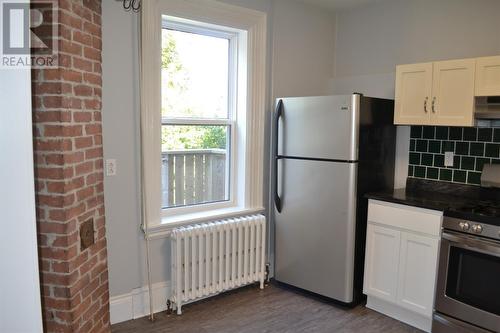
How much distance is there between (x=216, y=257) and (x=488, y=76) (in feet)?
7.57

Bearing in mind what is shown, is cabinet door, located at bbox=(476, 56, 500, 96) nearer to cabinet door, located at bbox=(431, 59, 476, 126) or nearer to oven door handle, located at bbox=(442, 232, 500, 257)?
cabinet door, located at bbox=(431, 59, 476, 126)

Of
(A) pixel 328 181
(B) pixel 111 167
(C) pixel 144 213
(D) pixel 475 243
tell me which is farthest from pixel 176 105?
(D) pixel 475 243

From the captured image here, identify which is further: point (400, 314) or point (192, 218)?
point (192, 218)

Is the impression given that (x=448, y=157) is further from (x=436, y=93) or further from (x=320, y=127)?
(x=320, y=127)

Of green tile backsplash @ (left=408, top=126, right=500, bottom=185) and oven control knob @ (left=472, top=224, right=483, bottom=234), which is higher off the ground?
green tile backsplash @ (left=408, top=126, right=500, bottom=185)

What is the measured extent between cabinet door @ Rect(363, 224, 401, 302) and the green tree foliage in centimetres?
154

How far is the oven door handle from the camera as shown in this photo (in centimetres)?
244

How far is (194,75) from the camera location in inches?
128

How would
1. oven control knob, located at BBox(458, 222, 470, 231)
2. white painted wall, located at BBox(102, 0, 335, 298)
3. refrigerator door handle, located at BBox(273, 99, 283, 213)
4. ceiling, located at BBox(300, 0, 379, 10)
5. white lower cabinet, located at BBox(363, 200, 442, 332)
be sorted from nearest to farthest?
oven control knob, located at BBox(458, 222, 470, 231), white painted wall, located at BBox(102, 0, 335, 298), white lower cabinet, located at BBox(363, 200, 442, 332), refrigerator door handle, located at BBox(273, 99, 283, 213), ceiling, located at BBox(300, 0, 379, 10)

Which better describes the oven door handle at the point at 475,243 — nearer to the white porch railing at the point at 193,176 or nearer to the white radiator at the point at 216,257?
the white radiator at the point at 216,257

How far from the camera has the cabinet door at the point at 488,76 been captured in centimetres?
262

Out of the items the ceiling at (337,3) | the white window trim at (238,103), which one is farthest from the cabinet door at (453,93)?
the white window trim at (238,103)

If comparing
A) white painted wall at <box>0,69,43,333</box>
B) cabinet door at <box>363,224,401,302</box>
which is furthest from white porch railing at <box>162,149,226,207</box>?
cabinet door at <box>363,224,401,302</box>

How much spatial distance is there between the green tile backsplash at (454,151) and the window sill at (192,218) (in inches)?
55.3
